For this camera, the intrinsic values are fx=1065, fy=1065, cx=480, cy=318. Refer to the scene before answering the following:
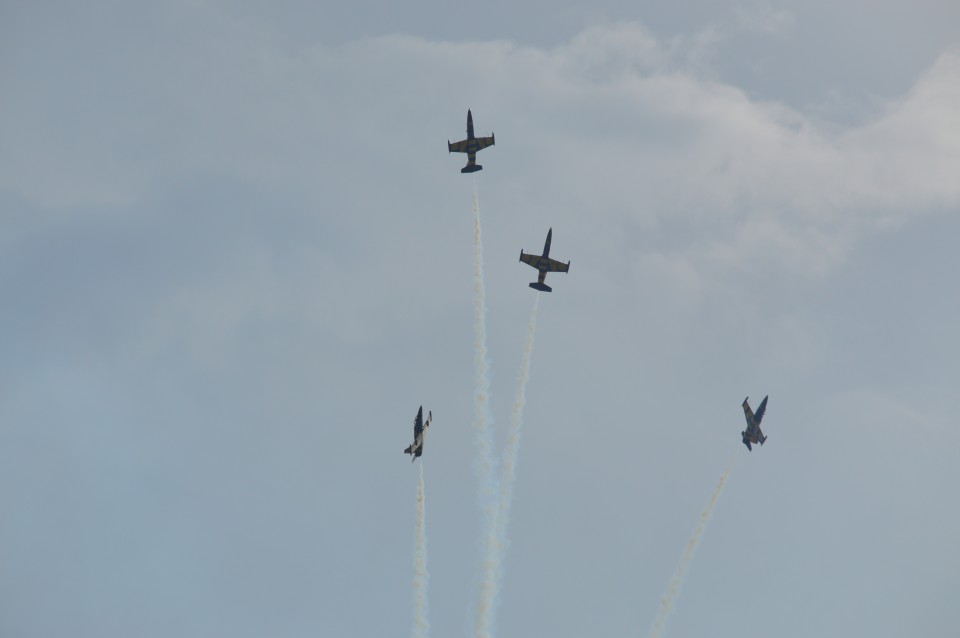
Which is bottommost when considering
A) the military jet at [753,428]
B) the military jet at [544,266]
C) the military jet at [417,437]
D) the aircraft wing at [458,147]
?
the military jet at [417,437]

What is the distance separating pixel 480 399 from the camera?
439 feet

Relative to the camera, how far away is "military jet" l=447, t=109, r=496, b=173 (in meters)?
143

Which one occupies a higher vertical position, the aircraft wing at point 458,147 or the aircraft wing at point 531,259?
the aircraft wing at point 458,147

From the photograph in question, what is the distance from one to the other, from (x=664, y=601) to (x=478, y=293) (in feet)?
152

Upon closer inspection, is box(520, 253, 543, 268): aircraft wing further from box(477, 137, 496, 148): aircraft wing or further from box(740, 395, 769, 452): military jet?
box(740, 395, 769, 452): military jet

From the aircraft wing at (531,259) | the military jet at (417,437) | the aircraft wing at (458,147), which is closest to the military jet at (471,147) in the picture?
the aircraft wing at (458,147)

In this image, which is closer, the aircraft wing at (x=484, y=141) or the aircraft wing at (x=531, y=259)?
the aircraft wing at (x=531, y=259)

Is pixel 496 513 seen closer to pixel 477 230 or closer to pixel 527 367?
pixel 527 367

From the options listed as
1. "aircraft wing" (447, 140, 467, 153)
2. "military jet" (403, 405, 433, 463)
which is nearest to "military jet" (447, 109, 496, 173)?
"aircraft wing" (447, 140, 467, 153)

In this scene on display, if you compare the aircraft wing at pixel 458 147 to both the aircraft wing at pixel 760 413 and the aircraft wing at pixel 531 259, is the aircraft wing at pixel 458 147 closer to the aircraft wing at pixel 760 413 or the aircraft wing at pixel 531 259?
the aircraft wing at pixel 531 259

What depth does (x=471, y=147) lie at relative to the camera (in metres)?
144

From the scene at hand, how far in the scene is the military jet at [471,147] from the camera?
5635 inches

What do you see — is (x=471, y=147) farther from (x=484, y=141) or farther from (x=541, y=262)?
(x=541, y=262)

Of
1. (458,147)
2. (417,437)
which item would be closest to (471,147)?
(458,147)
